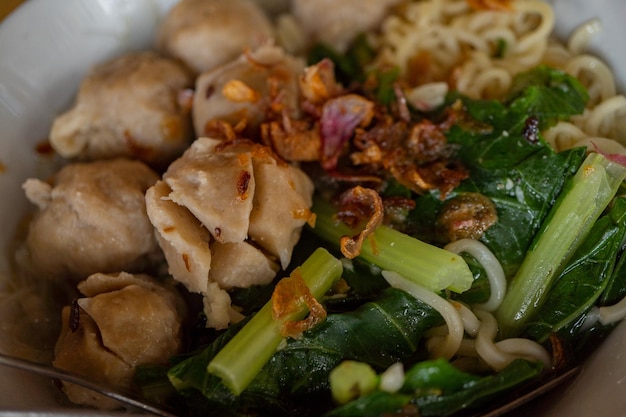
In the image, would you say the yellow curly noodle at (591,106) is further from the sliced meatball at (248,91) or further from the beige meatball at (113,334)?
the beige meatball at (113,334)

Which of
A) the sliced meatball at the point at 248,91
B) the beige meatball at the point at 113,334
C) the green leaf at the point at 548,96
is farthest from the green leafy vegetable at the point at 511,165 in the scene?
the beige meatball at the point at 113,334

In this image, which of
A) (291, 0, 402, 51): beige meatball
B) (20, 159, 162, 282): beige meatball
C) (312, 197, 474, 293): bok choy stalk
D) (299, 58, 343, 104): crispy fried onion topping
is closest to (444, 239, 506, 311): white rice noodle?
(312, 197, 474, 293): bok choy stalk

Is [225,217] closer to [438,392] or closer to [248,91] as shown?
[248,91]

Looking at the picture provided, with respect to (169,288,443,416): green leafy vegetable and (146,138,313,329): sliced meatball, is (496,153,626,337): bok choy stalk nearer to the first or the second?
(169,288,443,416): green leafy vegetable

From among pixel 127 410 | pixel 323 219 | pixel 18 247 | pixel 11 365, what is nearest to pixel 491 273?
pixel 323 219

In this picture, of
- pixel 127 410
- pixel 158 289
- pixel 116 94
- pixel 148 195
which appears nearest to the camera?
pixel 127 410

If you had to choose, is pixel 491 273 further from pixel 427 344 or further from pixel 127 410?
pixel 127 410

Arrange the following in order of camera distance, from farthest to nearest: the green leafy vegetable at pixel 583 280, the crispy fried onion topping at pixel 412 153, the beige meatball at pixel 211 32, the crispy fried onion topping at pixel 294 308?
the beige meatball at pixel 211 32, the crispy fried onion topping at pixel 412 153, the green leafy vegetable at pixel 583 280, the crispy fried onion topping at pixel 294 308

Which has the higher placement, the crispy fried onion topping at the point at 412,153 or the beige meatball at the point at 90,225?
the beige meatball at the point at 90,225
